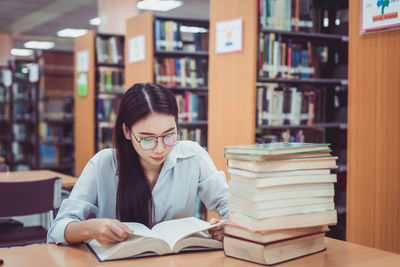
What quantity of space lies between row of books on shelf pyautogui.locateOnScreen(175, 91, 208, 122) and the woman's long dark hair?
10.7 ft

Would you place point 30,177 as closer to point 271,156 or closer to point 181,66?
point 181,66

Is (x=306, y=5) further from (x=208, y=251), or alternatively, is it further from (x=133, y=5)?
(x=133, y=5)

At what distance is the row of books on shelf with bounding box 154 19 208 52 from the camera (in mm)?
5137

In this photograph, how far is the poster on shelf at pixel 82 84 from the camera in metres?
6.33

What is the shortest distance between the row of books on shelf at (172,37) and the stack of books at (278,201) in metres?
3.83

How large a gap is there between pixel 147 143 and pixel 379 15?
142 cm

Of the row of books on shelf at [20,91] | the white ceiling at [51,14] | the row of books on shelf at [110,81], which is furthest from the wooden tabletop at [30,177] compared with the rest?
the white ceiling at [51,14]

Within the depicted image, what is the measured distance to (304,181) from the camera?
1.43 metres

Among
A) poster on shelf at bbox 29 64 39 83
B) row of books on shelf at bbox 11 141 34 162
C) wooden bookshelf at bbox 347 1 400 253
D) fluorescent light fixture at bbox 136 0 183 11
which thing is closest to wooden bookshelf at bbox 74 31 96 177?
poster on shelf at bbox 29 64 39 83

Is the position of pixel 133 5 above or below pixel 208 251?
above

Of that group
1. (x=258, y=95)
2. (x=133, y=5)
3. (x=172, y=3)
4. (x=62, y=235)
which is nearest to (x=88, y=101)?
(x=133, y=5)

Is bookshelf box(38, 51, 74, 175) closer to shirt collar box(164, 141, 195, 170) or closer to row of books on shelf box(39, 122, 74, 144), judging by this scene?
row of books on shelf box(39, 122, 74, 144)

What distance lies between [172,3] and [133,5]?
1.91 m

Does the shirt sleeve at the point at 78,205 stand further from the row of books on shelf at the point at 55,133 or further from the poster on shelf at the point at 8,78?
the poster on shelf at the point at 8,78
